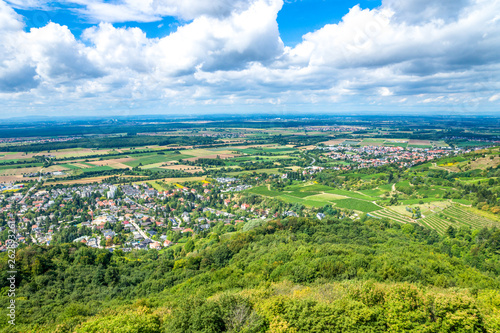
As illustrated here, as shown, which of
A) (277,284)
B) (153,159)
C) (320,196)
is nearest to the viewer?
(277,284)

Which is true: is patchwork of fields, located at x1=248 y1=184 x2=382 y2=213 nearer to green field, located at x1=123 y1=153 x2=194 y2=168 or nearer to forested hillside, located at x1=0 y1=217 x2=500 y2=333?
forested hillside, located at x1=0 y1=217 x2=500 y2=333

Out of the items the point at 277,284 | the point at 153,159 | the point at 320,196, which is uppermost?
the point at 153,159

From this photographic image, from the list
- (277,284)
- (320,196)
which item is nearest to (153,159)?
(320,196)

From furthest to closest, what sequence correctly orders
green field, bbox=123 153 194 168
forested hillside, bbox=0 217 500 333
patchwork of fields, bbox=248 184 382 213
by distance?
green field, bbox=123 153 194 168 → patchwork of fields, bbox=248 184 382 213 → forested hillside, bbox=0 217 500 333

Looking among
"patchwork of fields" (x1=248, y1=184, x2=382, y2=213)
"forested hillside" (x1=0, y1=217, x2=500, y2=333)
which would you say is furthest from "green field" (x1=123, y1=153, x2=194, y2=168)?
"forested hillside" (x1=0, y1=217, x2=500, y2=333)

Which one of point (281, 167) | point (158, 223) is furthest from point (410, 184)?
point (158, 223)

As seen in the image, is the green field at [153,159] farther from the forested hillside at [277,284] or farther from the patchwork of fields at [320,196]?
the forested hillside at [277,284]

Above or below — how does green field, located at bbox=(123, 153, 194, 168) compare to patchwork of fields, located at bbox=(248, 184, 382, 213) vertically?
above

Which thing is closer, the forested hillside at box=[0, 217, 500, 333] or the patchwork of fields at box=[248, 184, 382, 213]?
the forested hillside at box=[0, 217, 500, 333]

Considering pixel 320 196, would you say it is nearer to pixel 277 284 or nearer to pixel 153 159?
pixel 277 284

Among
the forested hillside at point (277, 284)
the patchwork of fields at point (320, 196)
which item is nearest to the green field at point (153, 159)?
the patchwork of fields at point (320, 196)
